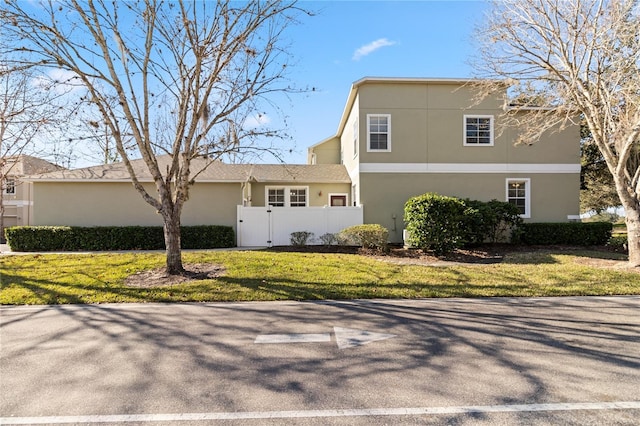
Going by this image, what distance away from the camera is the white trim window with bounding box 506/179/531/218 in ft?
50.8

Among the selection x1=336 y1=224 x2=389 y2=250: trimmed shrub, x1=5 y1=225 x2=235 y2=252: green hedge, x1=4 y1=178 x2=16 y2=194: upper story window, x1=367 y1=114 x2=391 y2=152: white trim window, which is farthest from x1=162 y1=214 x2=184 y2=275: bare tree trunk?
x1=4 y1=178 x2=16 y2=194: upper story window

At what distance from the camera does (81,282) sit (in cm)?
804

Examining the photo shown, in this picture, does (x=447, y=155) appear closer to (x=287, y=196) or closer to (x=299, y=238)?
(x=299, y=238)

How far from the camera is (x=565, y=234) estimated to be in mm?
14383

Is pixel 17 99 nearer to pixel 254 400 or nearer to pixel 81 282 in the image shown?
pixel 81 282

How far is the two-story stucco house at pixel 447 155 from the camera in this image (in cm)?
1500

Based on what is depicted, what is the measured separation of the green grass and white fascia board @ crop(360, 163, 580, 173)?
5.30m

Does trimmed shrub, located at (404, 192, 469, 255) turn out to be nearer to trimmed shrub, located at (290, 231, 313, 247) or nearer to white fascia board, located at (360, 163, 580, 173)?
white fascia board, located at (360, 163, 580, 173)

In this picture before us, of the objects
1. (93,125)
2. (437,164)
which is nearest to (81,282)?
(93,125)

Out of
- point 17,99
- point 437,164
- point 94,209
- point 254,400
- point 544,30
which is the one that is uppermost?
point 544,30

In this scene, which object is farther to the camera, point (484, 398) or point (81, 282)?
point (81, 282)

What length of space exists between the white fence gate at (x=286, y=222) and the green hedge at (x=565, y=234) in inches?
281

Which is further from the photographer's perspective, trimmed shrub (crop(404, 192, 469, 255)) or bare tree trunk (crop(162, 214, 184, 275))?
trimmed shrub (crop(404, 192, 469, 255))

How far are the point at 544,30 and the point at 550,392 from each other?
10.8m
